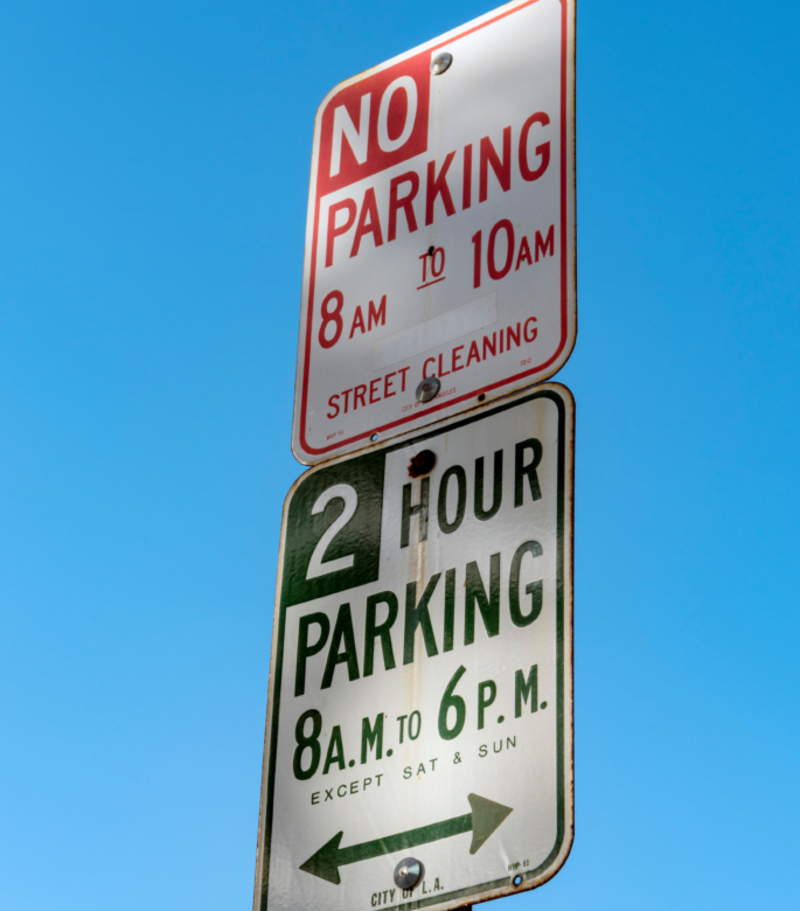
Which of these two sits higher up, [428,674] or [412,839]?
[428,674]

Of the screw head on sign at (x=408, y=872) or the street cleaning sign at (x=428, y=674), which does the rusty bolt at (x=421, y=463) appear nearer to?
the street cleaning sign at (x=428, y=674)

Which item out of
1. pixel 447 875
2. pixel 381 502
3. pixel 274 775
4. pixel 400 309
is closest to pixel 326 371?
pixel 400 309

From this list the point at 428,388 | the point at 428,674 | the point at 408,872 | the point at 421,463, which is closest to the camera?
the point at 408,872

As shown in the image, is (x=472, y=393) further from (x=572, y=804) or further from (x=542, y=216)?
(x=572, y=804)

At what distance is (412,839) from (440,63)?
1905mm

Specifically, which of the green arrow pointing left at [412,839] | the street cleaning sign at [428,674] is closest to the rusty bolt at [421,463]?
the street cleaning sign at [428,674]

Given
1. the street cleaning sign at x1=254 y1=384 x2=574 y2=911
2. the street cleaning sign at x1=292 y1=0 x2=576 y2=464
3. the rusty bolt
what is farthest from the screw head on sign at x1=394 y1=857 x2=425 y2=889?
the street cleaning sign at x1=292 y1=0 x2=576 y2=464

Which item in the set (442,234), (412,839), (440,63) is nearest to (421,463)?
(442,234)

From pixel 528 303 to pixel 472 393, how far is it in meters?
0.22

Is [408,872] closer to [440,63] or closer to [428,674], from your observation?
[428,674]

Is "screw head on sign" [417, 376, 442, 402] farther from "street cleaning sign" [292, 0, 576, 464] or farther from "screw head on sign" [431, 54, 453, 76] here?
"screw head on sign" [431, 54, 453, 76]

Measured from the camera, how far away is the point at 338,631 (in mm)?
2652

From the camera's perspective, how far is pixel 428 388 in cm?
283

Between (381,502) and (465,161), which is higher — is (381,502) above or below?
below
